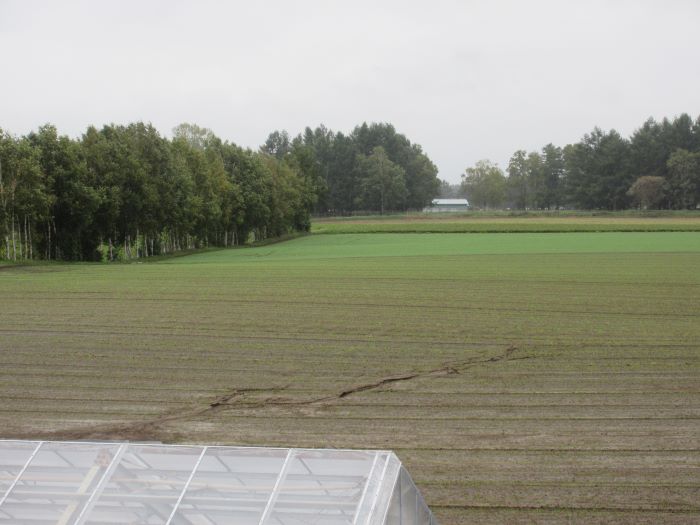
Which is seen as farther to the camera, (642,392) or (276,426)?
(642,392)

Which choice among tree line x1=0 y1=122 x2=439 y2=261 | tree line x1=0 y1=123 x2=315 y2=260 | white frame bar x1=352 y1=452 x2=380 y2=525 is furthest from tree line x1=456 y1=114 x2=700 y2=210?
white frame bar x1=352 y1=452 x2=380 y2=525

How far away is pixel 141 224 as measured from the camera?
5891cm

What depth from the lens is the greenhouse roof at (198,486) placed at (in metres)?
5.79

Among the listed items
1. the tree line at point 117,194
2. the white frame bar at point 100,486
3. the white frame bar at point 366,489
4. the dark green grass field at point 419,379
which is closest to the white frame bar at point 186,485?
the white frame bar at point 100,486

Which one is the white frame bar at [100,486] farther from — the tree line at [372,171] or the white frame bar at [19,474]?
the tree line at [372,171]

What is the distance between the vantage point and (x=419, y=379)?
1602cm

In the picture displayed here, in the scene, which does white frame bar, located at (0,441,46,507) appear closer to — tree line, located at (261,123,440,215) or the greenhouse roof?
the greenhouse roof

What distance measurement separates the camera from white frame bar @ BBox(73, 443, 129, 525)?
575cm

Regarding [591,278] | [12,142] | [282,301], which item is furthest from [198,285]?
[12,142]

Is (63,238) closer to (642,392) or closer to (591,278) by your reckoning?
(591,278)

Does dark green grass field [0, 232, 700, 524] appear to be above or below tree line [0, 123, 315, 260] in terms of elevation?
below

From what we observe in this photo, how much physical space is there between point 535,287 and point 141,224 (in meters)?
35.2

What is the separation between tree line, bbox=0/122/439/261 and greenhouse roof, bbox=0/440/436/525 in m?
42.3

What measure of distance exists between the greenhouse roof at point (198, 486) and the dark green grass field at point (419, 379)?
3137mm
